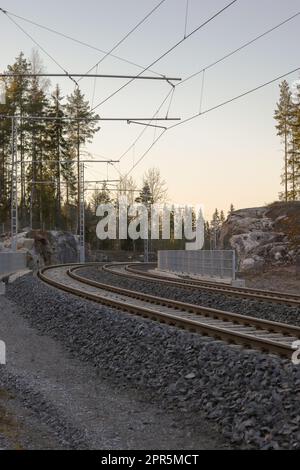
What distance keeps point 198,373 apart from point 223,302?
9.84 m

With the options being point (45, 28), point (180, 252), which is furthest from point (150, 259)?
point (45, 28)

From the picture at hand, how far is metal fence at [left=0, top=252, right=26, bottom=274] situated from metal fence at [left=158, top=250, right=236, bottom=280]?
8962 mm

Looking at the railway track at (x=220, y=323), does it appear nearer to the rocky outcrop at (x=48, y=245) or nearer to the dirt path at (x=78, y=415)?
the dirt path at (x=78, y=415)

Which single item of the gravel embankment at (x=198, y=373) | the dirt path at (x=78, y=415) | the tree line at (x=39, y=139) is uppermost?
the tree line at (x=39, y=139)

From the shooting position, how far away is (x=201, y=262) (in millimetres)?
31203

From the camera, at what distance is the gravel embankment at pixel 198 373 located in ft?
21.9

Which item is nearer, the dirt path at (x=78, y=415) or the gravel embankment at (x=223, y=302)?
the dirt path at (x=78, y=415)

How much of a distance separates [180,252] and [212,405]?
89.1 ft

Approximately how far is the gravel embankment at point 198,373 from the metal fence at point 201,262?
13601mm

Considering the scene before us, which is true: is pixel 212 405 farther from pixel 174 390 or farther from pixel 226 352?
pixel 226 352

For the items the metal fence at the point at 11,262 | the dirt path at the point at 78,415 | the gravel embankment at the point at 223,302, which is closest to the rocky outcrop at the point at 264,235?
the gravel embankment at the point at 223,302

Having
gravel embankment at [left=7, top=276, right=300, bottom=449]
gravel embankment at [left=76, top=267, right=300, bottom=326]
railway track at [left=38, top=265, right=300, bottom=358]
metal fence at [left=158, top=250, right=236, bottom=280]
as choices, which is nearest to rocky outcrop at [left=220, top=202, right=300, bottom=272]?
metal fence at [left=158, top=250, right=236, bottom=280]

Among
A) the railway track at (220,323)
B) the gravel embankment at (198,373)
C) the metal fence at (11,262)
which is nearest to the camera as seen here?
the gravel embankment at (198,373)
